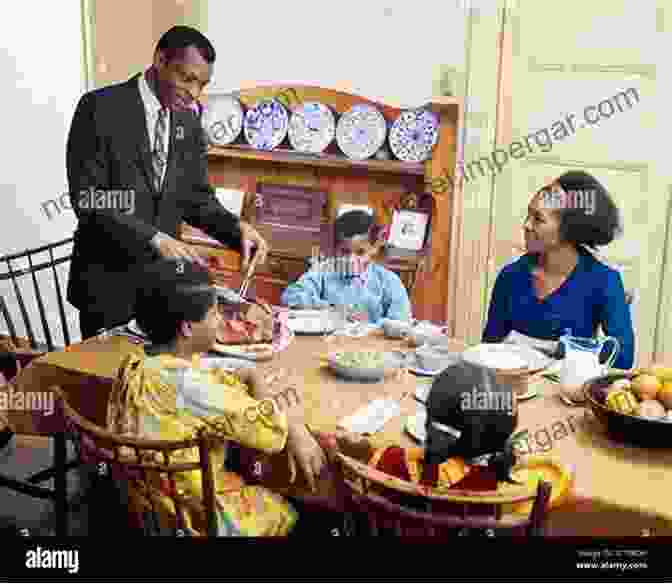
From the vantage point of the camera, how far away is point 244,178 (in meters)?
3.58

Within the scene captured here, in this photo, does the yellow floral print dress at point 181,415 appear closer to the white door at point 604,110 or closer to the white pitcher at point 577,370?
the white pitcher at point 577,370

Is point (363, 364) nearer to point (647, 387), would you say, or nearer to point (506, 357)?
point (506, 357)

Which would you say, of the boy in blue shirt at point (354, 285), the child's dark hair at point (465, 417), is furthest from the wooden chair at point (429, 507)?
the boy in blue shirt at point (354, 285)

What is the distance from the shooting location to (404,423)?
5.61ft

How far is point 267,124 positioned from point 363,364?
1.82 metres

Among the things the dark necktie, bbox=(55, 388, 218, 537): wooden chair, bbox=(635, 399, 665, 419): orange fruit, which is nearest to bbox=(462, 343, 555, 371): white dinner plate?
bbox=(635, 399, 665, 419): orange fruit

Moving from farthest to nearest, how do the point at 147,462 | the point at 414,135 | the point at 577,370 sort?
the point at 414,135
the point at 577,370
the point at 147,462

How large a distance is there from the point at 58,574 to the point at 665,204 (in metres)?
2.28

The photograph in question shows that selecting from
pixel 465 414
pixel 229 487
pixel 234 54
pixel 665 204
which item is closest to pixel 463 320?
pixel 665 204

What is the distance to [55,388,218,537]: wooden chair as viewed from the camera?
142 cm

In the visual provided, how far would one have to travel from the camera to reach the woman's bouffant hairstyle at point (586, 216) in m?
2.24

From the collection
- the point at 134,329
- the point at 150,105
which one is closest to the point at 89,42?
the point at 150,105

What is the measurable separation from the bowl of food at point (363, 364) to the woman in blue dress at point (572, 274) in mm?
499

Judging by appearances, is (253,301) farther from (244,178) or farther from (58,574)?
(244,178)
